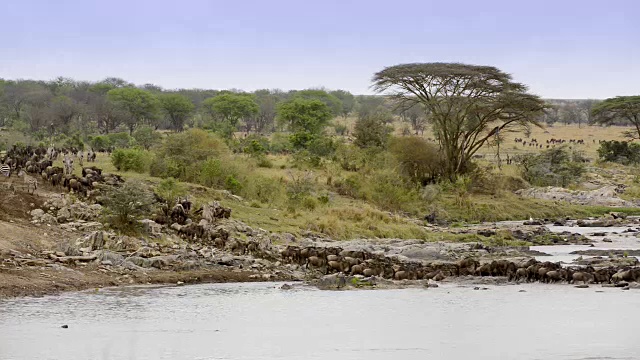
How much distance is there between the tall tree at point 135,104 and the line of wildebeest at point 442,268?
2033 inches

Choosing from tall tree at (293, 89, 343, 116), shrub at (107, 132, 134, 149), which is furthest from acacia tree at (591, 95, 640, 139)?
tall tree at (293, 89, 343, 116)

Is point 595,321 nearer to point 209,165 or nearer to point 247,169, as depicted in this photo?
point 209,165

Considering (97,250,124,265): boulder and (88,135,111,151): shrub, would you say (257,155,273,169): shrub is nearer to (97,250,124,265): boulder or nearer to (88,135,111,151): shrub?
(88,135,111,151): shrub

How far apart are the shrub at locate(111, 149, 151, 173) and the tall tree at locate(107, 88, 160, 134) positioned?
3889 centimetres

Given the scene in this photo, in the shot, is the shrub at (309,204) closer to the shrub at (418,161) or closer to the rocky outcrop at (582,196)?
the shrub at (418,161)

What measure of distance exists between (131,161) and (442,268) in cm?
1436

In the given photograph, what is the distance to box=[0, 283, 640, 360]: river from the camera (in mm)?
11023

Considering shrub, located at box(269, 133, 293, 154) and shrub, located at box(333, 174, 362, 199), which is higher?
shrub, located at box(269, 133, 293, 154)

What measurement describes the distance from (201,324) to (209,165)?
16.2 meters

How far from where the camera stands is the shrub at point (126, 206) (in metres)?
18.2

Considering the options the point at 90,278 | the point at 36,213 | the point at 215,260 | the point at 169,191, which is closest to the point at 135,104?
the point at 169,191

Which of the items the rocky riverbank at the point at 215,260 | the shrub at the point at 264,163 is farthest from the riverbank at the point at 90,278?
the shrub at the point at 264,163

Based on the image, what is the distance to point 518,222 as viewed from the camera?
1243 inches

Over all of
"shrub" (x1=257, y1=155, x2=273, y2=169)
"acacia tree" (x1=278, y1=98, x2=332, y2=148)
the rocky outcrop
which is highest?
"acacia tree" (x1=278, y1=98, x2=332, y2=148)
